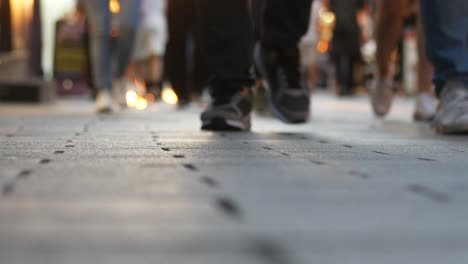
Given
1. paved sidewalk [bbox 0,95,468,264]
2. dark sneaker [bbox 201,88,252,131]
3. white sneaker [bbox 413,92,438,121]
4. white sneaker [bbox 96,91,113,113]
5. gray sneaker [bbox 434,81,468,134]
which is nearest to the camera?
paved sidewalk [bbox 0,95,468,264]

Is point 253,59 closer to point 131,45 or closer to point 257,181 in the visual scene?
point 257,181

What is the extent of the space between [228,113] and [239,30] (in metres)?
0.26

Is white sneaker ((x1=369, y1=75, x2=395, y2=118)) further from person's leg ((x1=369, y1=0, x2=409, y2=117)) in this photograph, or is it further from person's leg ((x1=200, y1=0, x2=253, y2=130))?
person's leg ((x1=200, y1=0, x2=253, y2=130))

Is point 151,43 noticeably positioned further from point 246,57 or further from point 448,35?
point 448,35

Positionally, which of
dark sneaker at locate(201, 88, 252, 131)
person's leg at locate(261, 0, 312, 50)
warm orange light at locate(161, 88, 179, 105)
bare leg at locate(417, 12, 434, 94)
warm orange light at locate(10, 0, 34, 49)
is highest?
warm orange light at locate(10, 0, 34, 49)

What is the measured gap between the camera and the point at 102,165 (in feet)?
4.40

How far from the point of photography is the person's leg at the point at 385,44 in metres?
3.62

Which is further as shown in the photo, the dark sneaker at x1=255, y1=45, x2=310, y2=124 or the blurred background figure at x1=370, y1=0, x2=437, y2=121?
the blurred background figure at x1=370, y1=0, x2=437, y2=121

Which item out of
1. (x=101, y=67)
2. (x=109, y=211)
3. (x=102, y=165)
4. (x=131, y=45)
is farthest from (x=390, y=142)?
(x=131, y=45)

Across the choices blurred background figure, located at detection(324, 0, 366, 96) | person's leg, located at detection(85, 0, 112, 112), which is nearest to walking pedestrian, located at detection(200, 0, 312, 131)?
person's leg, located at detection(85, 0, 112, 112)

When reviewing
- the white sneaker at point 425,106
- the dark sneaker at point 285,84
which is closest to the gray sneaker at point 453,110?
the dark sneaker at point 285,84

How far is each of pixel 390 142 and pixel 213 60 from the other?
0.68 m

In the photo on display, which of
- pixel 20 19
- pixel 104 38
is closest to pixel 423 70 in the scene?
pixel 104 38

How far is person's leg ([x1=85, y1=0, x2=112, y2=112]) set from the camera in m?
4.43
